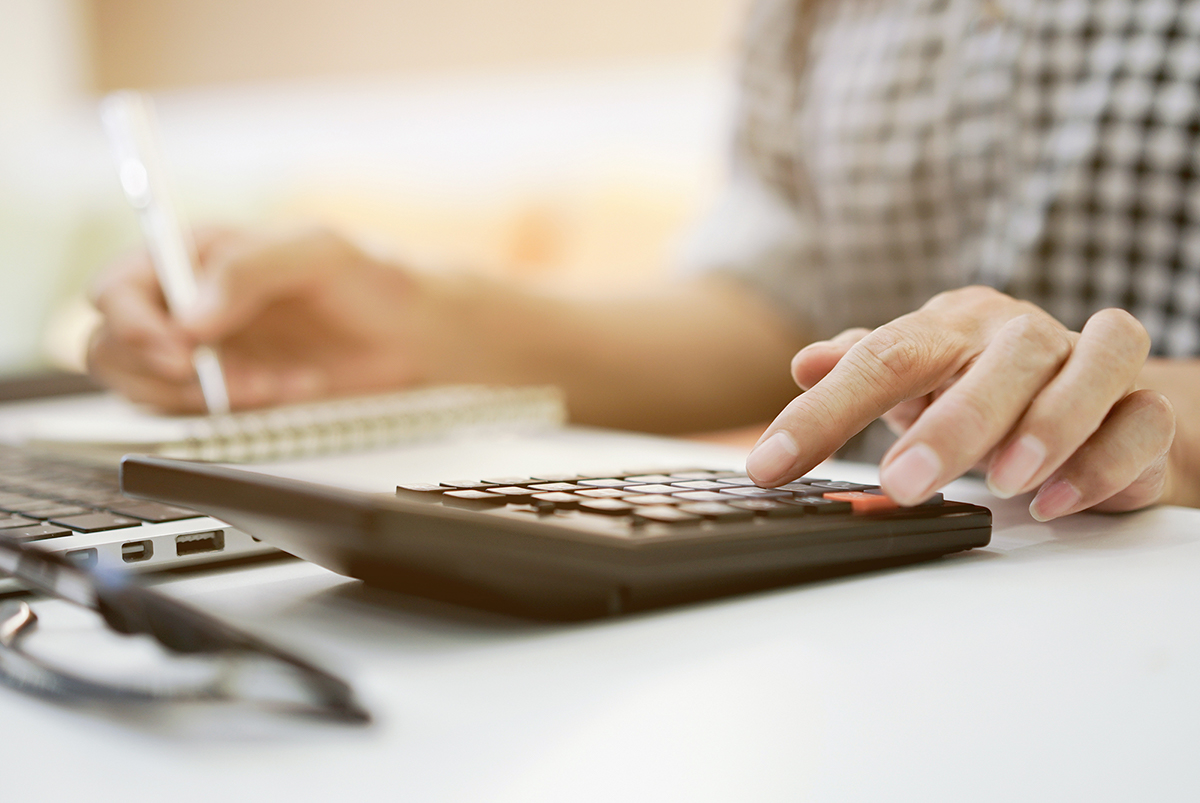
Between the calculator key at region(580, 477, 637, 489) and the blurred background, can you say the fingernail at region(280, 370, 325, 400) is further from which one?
the blurred background

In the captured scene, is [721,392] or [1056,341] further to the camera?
[721,392]

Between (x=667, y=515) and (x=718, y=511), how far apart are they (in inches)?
0.6

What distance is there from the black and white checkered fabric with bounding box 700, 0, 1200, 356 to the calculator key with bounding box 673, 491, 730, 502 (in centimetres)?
43

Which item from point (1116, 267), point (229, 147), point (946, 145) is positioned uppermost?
point (229, 147)

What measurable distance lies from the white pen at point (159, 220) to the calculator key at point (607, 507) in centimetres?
46

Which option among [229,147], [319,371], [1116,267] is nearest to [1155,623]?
[1116,267]

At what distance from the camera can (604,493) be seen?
0.84 feet

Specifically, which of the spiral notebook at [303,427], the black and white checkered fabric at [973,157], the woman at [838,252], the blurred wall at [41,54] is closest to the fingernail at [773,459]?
the woman at [838,252]

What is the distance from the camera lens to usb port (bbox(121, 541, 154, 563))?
9.9 inches

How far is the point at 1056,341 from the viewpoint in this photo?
0.97ft

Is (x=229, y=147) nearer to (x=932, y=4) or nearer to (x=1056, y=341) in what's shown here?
(x=932, y=4)

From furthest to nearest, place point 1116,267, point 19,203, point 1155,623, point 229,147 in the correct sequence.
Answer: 1. point 229,147
2. point 19,203
3. point 1116,267
4. point 1155,623

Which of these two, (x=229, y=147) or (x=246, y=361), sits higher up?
(x=229, y=147)

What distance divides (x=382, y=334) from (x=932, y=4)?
44 centimetres
